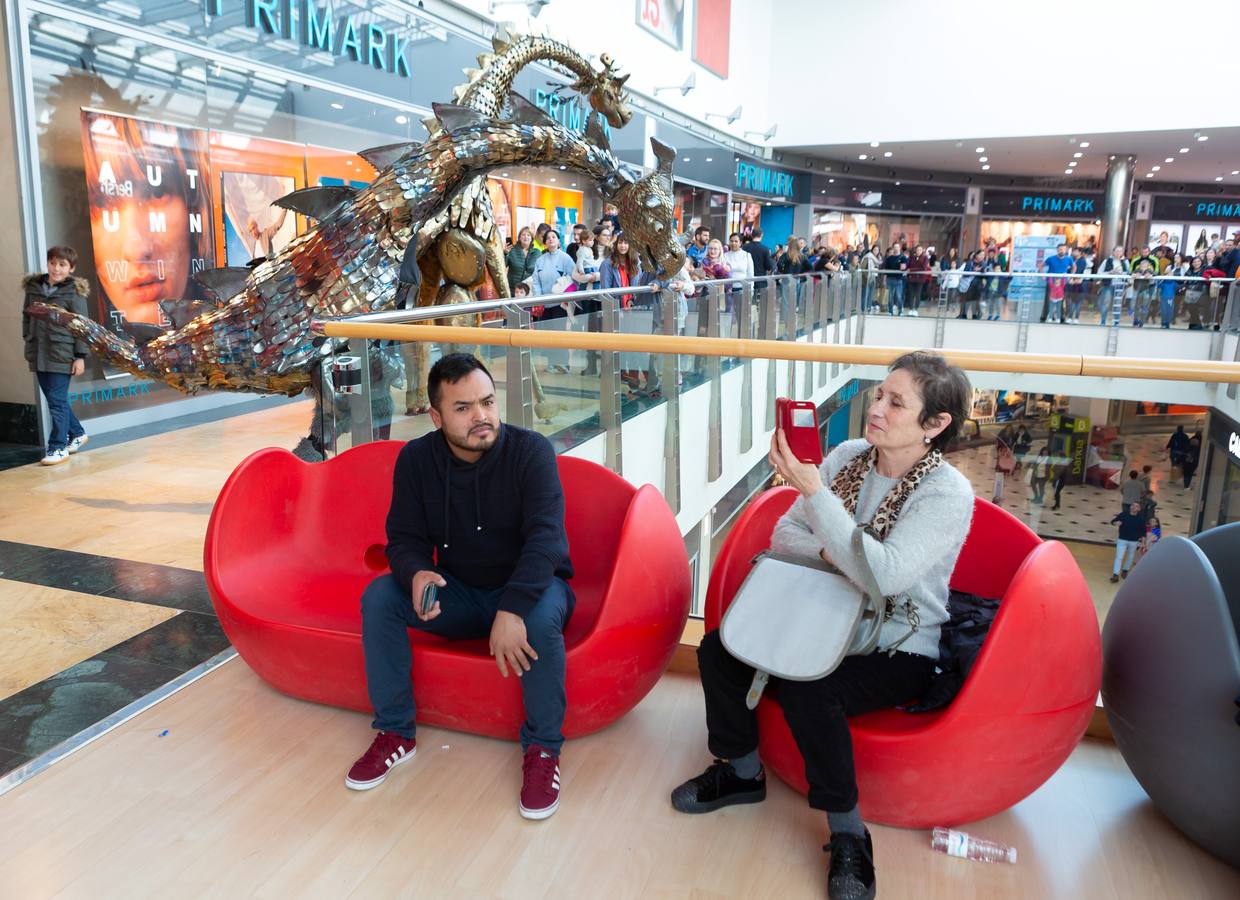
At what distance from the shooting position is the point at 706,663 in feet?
6.96

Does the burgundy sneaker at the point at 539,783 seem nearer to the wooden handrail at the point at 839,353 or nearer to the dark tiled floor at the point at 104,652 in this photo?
→ the wooden handrail at the point at 839,353

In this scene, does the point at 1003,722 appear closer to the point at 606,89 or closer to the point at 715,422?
the point at 715,422

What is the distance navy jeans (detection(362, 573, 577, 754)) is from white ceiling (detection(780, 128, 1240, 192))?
789 inches

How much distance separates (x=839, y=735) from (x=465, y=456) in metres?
1.17

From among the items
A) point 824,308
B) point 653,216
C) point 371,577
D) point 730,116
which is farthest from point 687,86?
point 371,577

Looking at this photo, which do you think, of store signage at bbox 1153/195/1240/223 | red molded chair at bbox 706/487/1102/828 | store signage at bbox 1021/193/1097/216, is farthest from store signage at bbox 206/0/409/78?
store signage at bbox 1153/195/1240/223

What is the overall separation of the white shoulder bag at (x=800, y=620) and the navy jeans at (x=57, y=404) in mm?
5533

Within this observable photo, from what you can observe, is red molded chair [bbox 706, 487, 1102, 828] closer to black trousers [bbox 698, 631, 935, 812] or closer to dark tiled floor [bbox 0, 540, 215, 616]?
black trousers [bbox 698, 631, 935, 812]

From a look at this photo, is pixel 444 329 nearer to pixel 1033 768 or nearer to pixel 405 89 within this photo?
pixel 1033 768

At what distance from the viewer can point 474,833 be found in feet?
6.79

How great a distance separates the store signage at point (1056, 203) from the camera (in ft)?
90.5

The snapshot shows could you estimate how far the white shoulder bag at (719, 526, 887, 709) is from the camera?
1.91m

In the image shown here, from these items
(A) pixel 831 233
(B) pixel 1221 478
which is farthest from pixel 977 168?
(B) pixel 1221 478

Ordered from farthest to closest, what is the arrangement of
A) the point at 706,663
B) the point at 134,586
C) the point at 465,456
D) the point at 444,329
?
the point at 134,586 → the point at 444,329 → the point at 465,456 → the point at 706,663
